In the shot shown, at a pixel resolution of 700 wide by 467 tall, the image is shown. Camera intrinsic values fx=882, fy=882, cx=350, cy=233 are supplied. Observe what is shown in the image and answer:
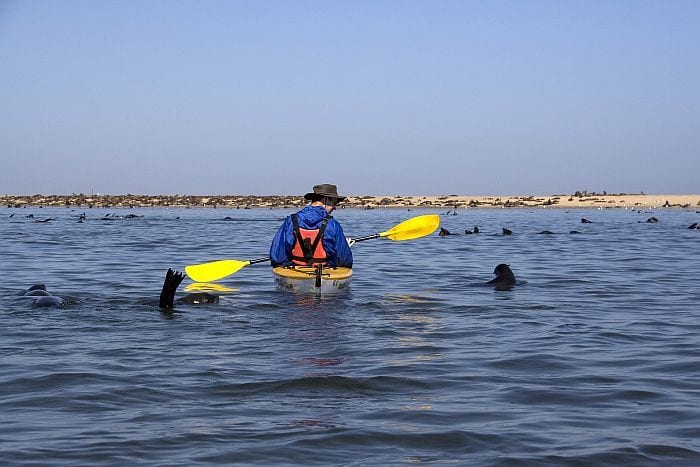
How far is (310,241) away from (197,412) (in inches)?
286

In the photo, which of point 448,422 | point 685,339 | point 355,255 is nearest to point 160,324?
point 448,422

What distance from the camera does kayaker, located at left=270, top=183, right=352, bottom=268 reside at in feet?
43.3

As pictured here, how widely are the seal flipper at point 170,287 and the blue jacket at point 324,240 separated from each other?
2280 millimetres

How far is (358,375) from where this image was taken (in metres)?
7.57

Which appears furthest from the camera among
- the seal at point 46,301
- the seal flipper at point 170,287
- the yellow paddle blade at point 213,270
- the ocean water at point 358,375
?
the yellow paddle blade at point 213,270

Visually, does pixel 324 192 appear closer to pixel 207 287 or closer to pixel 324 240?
pixel 324 240

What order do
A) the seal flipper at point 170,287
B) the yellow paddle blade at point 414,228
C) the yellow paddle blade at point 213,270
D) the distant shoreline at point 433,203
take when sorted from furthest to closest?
the distant shoreline at point 433,203, the yellow paddle blade at point 414,228, the yellow paddle blade at point 213,270, the seal flipper at point 170,287

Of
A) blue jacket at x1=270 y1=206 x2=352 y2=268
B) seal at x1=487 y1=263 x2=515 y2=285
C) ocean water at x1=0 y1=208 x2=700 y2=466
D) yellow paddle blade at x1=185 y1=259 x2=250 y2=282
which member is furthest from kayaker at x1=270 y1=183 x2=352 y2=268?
seal at x1=487 y1=263 x2=515 y2=285

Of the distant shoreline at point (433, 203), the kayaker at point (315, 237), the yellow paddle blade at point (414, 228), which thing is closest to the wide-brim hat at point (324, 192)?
the kayaker at point (315, 237)

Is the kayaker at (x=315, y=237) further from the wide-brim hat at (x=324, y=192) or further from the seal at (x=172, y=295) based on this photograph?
the seal at (x=172, y=295)

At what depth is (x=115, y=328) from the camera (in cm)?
1023

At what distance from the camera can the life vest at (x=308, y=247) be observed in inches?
526

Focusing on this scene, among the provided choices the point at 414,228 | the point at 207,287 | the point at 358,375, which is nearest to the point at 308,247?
the point at 207,287

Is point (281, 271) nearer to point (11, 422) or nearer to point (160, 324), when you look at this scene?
point (160, 324)
